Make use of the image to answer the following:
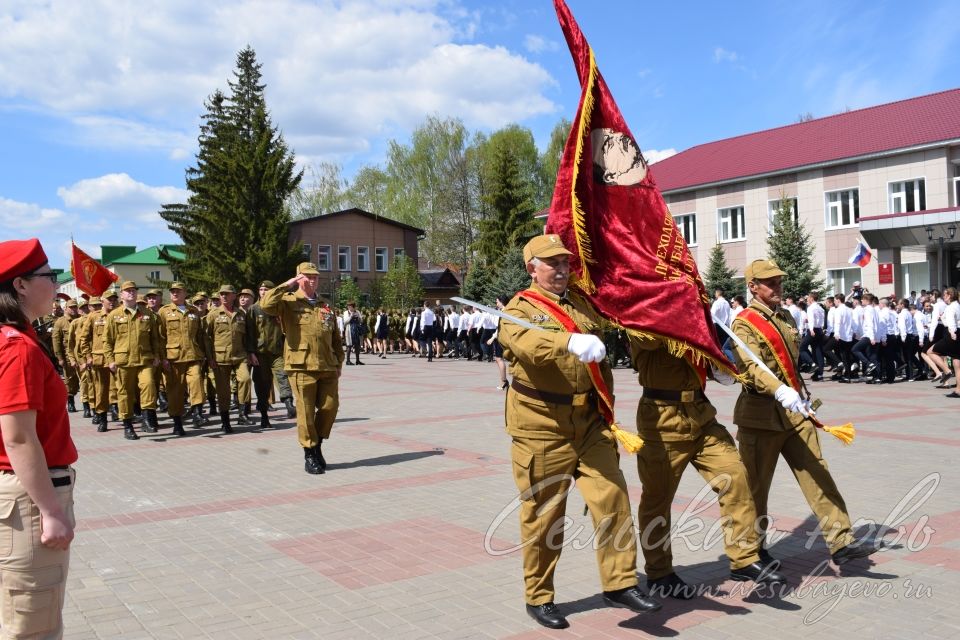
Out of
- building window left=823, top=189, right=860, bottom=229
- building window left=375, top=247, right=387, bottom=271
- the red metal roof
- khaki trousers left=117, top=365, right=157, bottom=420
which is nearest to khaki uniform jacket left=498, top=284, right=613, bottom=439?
khaki trousers left=117, top=365, right=157, bottom=420

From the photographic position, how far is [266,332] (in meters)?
13.5

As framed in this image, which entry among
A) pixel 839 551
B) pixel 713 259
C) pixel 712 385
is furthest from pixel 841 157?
pixel 839 551

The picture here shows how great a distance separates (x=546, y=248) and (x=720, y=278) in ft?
102

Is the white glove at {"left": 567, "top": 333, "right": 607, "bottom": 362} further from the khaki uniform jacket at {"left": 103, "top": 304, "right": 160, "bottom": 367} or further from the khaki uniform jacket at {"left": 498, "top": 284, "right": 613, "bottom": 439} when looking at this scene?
the khaki uniform jacket at {"left": 103, "top": 304, "right": 160, "bottom": 367}

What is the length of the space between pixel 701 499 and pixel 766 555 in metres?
1.90

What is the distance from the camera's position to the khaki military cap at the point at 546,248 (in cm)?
460

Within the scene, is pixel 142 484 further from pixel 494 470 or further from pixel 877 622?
pixel 877 622

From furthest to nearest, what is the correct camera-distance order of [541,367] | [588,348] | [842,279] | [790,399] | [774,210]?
[774,210] < [842,279] < [790,399] < [541,367] < [588,348]

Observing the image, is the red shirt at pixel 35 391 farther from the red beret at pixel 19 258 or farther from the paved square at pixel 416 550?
the paved square at pixel 416 550

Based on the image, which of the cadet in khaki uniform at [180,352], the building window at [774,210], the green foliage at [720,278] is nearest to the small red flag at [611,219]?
the cadet in khaki uniform at [180,352]

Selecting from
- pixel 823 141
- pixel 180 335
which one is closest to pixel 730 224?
pixel 823 141

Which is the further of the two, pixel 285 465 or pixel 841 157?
pixel 841 157

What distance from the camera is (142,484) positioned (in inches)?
344

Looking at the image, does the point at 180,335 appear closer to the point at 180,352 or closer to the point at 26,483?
the point at 180,352
